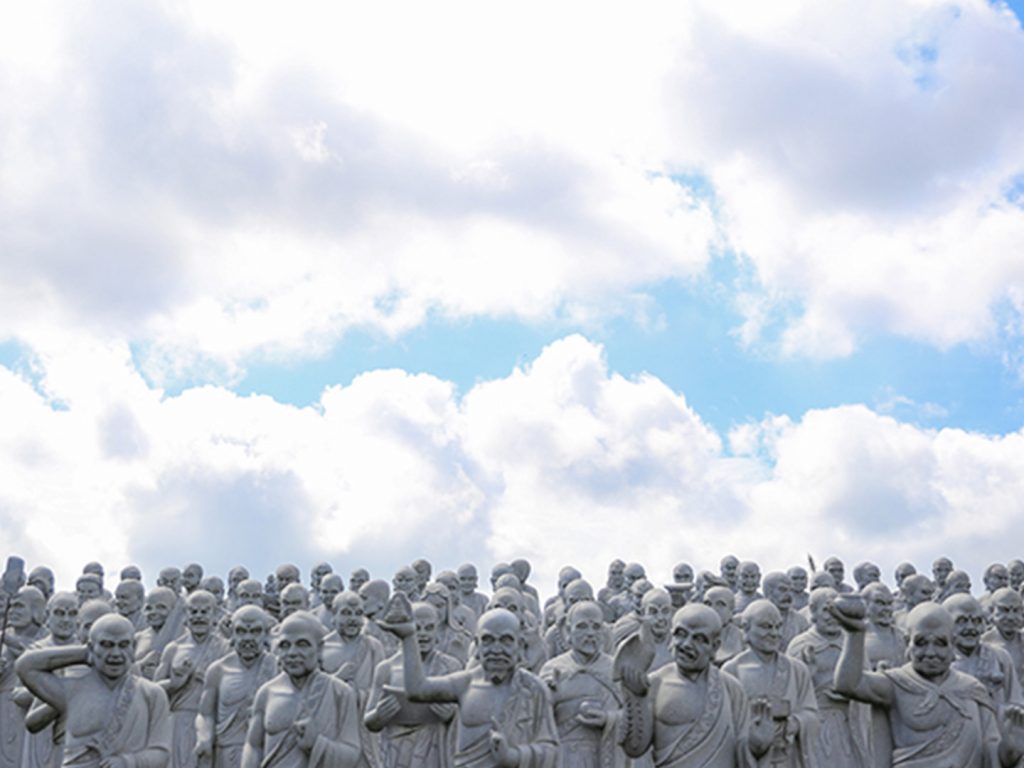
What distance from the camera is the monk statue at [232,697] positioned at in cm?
1482

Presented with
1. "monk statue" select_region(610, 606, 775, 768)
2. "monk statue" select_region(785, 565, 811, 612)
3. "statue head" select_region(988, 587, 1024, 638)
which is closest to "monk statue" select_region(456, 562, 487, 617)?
"monk statue" select_region(785, 565, 811, 612)

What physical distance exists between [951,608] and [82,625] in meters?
9.62

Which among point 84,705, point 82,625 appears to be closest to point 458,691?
point 84,705

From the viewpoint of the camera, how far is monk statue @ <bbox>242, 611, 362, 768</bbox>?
1203cm

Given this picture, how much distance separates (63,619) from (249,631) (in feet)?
15.4

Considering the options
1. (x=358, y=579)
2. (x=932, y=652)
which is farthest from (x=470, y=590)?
(x=932, y=652)

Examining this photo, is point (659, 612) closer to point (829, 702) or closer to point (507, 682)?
point (829, 702)

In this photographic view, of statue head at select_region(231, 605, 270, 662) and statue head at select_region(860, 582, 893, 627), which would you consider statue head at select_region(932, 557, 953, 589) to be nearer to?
statue head at select_region(860, 582, 893, 627)

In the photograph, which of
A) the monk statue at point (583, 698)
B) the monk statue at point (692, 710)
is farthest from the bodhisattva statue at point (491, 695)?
the monk statue at point (583, 698)

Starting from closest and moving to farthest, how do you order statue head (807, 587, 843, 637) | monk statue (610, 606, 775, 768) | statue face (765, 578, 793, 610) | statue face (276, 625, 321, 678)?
monk statue (610, 606, 775, 768)
statue face (276, 625, 321, 678)
statue head (807, 587, 843, 637)
statue face (765, 578, 793, 610)

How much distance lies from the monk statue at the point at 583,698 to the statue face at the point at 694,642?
434 centimetres

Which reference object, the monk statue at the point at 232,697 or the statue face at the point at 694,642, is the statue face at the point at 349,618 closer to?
the monk statue at the point at 232,697

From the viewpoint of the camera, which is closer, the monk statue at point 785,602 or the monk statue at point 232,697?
the monk statue at point 232,697

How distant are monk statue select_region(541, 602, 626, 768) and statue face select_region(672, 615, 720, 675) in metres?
4.34
